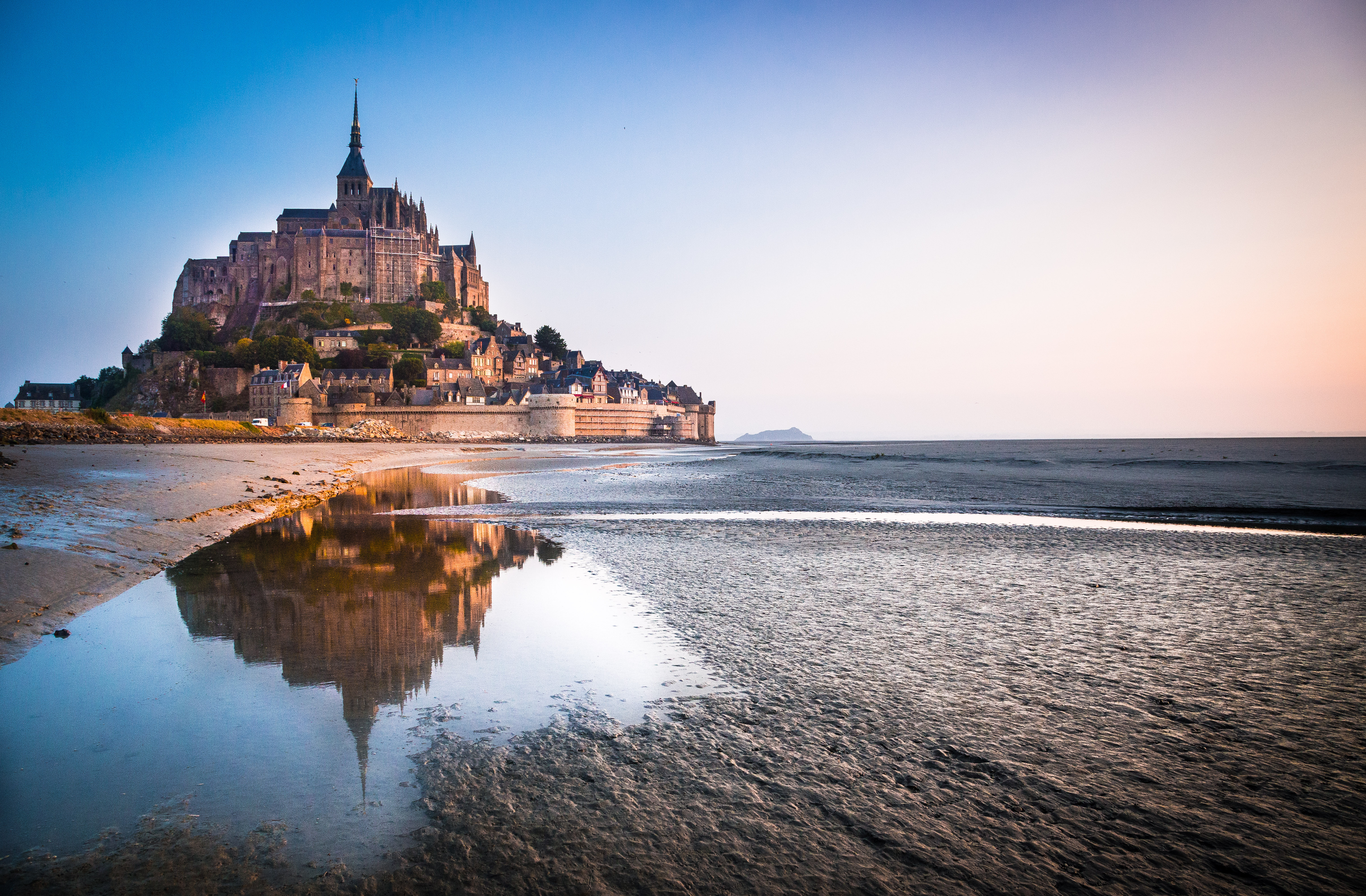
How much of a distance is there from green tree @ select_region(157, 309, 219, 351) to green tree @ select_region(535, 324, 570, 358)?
128 feet

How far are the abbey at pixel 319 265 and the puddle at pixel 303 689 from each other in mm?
93809

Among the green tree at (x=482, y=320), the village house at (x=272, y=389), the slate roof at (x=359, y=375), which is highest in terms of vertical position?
the green tree at (x=482, y=320)

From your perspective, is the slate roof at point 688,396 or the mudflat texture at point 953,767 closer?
the mudflat texture at point 953,767

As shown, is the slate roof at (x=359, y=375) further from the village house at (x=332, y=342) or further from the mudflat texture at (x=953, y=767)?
the mudflat texture at (x=953, y=767)

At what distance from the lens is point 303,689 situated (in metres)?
4.23

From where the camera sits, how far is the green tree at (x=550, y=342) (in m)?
104

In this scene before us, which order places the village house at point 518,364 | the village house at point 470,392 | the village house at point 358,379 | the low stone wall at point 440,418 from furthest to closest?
the village house at point 518,364 → the village house at point 470,392 → the village house at point 358,379 → the low stone wall at point 440,418

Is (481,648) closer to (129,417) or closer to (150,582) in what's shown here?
(150,582)

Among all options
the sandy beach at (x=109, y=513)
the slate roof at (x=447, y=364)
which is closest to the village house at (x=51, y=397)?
the slate roof at (x=447, y=364)

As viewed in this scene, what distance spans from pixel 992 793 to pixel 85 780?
3751 mm

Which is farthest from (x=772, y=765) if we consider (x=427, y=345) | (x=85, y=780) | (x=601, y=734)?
(x=427, y=345)

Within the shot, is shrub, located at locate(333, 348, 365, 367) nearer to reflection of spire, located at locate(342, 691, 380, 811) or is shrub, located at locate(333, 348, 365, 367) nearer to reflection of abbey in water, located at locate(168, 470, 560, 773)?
reflection of abbey in water, located at locate(168, 470, 560, 773)

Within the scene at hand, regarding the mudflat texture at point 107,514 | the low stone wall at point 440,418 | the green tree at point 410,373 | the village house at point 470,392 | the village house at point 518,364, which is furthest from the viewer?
the village house at point 518,364

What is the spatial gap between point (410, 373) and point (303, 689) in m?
83.2
